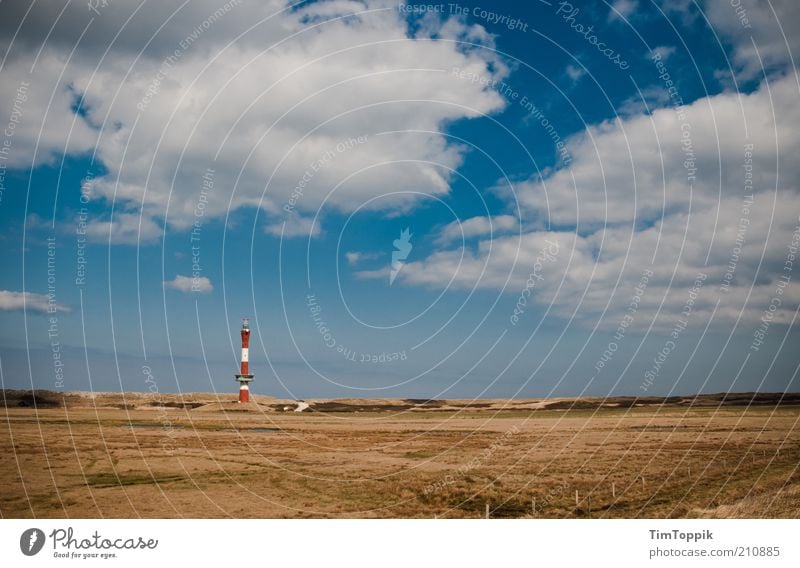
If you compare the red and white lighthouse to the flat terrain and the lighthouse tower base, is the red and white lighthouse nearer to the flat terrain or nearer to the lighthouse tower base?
the lighthouse tower base

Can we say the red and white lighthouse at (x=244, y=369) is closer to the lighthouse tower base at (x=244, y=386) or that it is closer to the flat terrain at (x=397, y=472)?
the lighthouse tower base at (x=244, y=386)

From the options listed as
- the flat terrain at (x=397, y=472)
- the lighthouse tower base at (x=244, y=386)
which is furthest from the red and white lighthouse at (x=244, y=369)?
the flat terrain at (x=397, y=472)

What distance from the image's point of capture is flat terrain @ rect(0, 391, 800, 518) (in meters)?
30.9

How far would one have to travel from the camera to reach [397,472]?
4231 cm

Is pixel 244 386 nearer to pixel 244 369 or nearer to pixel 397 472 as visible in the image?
pixel 244 369

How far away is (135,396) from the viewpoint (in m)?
142

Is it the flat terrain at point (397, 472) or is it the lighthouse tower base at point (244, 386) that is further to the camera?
the lighthouse tower base at point (244, 386)

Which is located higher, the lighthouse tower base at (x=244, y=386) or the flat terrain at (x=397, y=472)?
the lighthouse tower base at (x=244, y=386)

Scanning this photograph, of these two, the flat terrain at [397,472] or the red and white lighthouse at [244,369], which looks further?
the red and white lighthouse at [244,369]

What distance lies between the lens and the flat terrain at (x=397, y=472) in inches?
1216

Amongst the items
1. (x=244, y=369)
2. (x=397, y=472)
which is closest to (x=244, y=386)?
(x=244, y=369)
